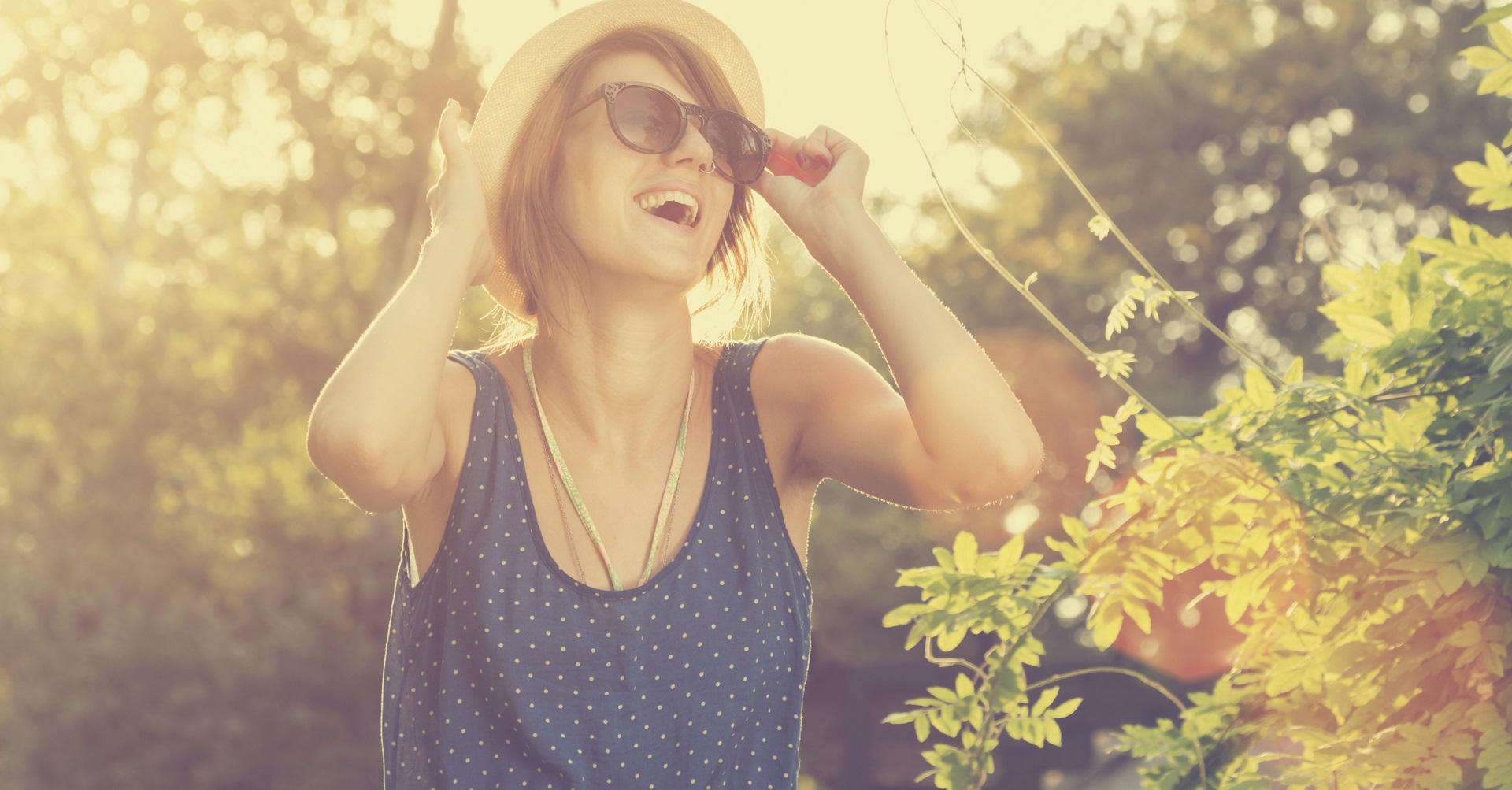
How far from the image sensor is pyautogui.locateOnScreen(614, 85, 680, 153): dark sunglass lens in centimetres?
192

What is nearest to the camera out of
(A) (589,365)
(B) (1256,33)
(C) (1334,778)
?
(C) (1334,778)

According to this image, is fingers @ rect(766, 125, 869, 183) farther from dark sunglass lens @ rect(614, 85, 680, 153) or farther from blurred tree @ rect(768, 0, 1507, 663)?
blurred tree @ rect(768, 0, 1507, 663)

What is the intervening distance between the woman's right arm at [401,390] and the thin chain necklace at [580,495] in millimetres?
163

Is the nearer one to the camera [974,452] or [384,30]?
[974,452]

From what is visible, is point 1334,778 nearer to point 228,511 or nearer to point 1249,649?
point 1249,649

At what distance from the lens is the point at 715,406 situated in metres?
2.09

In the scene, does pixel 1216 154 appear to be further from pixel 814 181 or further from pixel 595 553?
pixel 595 553

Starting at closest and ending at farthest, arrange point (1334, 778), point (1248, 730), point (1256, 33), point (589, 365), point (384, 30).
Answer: point (1334, 778) < point (1248, 730) < point (589, 365) < point (384, 30) < point (1256, 33)

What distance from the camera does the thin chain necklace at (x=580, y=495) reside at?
6.25 ft

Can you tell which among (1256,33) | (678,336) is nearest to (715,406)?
(678,336)

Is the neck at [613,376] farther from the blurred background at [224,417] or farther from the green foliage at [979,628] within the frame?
the blurred background at [224,417]

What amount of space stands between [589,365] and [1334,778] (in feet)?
3.70

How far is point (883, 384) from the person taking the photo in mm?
2008

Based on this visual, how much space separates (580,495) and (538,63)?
2.16 ft
